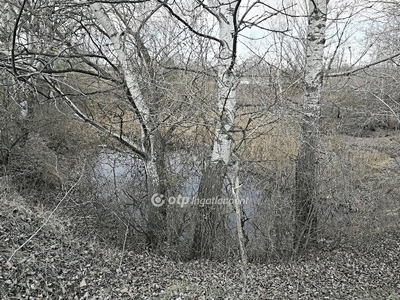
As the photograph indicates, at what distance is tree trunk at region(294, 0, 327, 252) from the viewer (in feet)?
16.3

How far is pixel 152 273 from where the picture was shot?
4.33 m

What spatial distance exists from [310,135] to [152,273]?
286cm

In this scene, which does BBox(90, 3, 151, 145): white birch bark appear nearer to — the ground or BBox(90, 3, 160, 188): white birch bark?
BBox(90, 3, 160, 188): white birch bark

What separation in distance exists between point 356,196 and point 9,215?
5.29 meters

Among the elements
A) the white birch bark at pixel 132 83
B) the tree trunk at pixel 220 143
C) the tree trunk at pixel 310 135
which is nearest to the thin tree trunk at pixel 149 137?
the white birch bark at pixel 132 83

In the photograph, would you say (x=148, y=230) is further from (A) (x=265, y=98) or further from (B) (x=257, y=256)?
(A) (x=265, y=98)

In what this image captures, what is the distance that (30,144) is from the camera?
320 inches

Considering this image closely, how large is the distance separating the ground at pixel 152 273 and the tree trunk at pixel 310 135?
48 cm

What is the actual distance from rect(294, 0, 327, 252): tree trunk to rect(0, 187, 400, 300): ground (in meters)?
0.48

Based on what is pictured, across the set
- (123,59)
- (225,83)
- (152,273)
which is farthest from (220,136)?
(152,273)

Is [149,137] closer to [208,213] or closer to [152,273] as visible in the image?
[208,213]

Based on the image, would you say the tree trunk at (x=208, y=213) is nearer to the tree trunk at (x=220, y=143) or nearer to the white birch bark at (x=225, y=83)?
the tree trunk at (x=220, y=143)

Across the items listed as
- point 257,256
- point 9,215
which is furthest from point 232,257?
point 9,215

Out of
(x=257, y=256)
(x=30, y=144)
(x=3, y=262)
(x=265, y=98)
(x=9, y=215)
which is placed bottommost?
(x=257, y=256)
